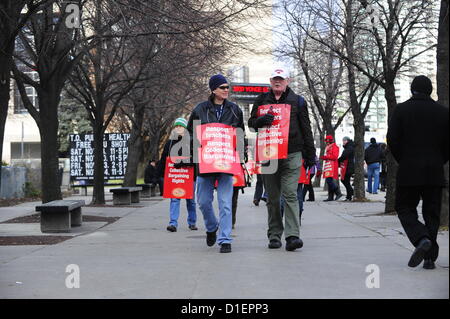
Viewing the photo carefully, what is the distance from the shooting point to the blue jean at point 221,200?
8711mm

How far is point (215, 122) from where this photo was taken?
8.84m

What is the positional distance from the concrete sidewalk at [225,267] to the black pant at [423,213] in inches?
11.7

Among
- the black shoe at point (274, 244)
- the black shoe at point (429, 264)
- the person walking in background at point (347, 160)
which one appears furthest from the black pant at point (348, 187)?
the black shoe at point (429, 264)

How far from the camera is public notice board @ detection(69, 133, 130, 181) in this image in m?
29.9

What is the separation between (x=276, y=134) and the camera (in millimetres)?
8789

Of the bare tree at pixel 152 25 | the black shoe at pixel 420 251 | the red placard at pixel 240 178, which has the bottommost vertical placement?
the black shoe at pixel 420 251

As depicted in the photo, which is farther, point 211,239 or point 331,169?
point 331,169

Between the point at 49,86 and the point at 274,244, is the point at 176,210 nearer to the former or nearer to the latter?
the point at 274,244

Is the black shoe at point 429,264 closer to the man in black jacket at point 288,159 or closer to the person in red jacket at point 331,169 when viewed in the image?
the man in black jacket at point 288,159

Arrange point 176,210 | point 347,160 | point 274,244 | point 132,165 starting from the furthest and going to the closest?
point 132,165
point 347,160
point 176,210
point 274,244

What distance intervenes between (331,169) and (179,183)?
10.4 metres

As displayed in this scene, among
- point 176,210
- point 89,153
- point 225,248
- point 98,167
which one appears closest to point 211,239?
point 225,248
